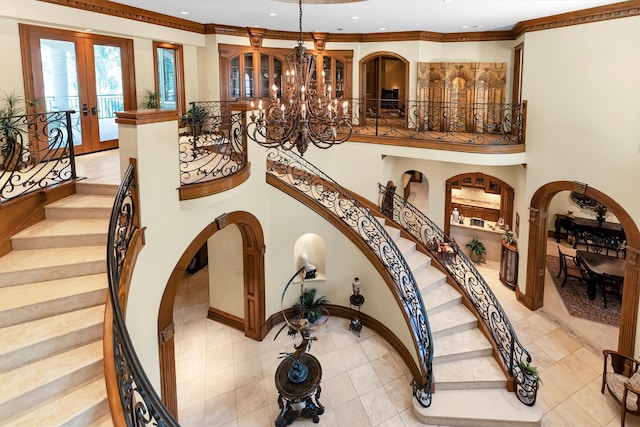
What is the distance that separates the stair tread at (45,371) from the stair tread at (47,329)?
0.41 ft

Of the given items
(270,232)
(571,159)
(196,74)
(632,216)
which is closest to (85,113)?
(196,74)

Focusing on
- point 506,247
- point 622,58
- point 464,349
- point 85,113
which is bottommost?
point 464,349

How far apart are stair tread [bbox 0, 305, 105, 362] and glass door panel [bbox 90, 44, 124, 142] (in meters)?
5.70

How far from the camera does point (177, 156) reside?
491cm

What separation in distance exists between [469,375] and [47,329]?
556cm

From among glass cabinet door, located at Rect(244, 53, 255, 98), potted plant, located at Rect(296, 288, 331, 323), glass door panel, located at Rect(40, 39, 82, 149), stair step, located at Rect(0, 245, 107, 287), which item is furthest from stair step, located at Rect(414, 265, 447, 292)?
glass door panel, located at Rect(40, 39, 82, 149)

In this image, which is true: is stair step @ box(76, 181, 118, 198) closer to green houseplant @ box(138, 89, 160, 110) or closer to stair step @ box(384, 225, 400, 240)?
green houseplant @ box(138, 89, 160, 110)

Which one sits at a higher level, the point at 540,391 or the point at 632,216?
the point at 632,216

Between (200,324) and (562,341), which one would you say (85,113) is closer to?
(200,324)

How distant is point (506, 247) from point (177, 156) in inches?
311

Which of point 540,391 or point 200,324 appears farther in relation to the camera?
point 200,324

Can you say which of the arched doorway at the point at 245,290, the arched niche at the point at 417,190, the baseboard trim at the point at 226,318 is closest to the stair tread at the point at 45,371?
the arched doorway at the point at 245,290

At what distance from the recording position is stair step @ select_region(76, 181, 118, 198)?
527 cm

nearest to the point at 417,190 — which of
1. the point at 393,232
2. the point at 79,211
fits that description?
the point at 393,232
